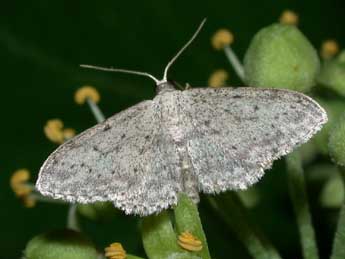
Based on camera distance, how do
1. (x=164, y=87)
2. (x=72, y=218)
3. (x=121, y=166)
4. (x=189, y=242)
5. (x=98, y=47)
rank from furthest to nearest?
(x=98, y=47) → (x=72, y=218) → (x=164, y=87) → (x=121, y=166) → (x=189, y=242)

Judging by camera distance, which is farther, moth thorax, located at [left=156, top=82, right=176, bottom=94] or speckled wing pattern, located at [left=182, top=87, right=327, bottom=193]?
moth thorax, located at [left=156, top=82, right=176, bottom=94]

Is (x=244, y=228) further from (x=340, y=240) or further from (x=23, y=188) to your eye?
(x=23, y=188)

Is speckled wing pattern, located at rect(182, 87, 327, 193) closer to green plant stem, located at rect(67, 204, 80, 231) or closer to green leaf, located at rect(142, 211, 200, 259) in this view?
green leaf, located at rect(142, 211, 200, 259)

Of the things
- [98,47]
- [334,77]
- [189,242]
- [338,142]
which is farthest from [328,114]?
[98,47]

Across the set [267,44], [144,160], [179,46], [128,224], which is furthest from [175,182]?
[179,46]

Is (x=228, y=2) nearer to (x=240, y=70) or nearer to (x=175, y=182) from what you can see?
(x=240, y=70)

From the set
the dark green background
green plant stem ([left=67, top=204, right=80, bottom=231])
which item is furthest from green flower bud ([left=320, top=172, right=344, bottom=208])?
the dark green background

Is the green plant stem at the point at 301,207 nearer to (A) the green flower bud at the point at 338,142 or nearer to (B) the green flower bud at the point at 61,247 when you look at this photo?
(A) the green flower bud at the point at 338,142
